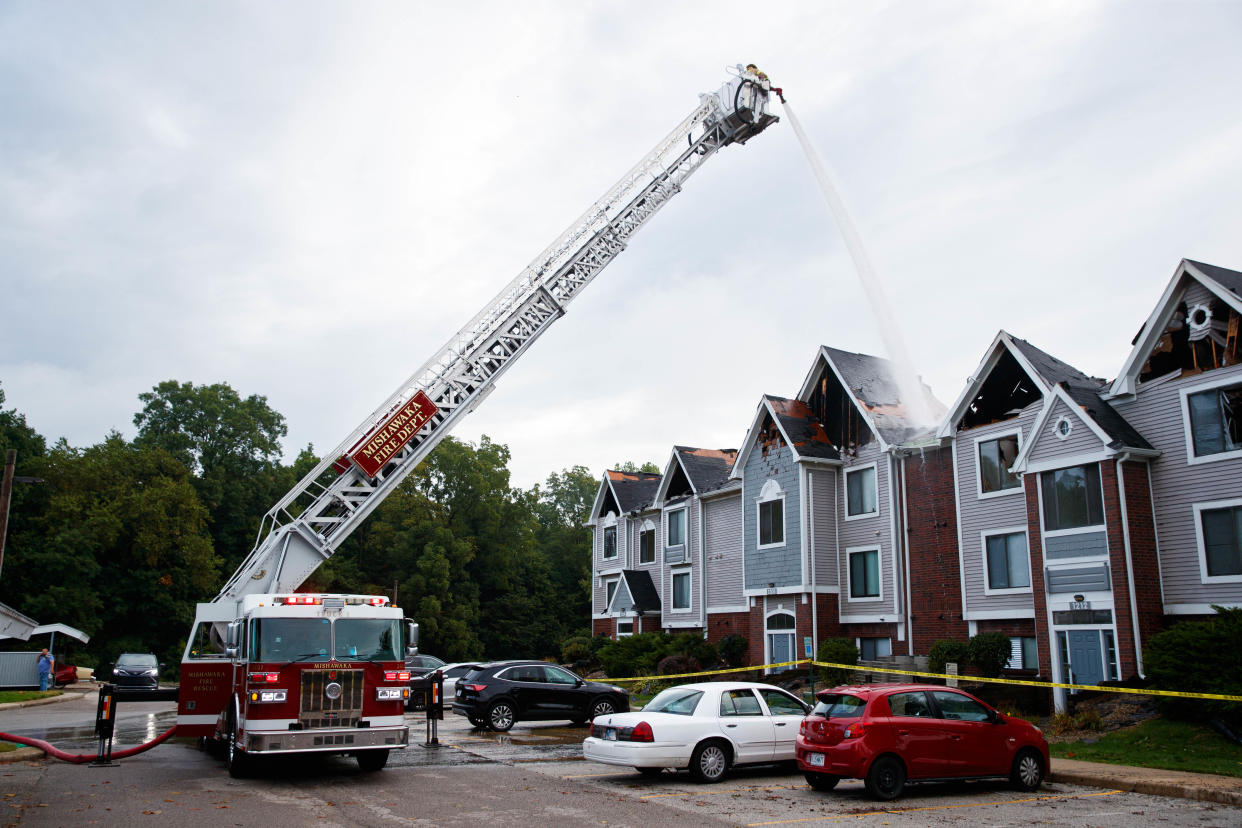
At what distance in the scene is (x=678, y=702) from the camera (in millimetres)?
13648

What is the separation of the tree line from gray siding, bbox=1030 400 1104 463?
3437cm

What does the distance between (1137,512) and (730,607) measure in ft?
53.7

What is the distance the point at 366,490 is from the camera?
19.2 meters

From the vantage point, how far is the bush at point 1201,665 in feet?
53.3

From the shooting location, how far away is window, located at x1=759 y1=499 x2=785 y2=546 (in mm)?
30625

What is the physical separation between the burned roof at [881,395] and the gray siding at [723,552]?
6932mm

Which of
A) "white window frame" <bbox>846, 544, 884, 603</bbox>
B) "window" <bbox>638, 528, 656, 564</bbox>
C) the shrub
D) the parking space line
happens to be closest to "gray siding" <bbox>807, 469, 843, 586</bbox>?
"white window frame" <bbox>846, 544, 884, 603</bbox>

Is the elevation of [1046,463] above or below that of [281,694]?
above

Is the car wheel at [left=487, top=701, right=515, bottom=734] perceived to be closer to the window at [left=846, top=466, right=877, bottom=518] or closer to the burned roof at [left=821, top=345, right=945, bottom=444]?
the window at [left=846, top=466, right=877, bottom=518]

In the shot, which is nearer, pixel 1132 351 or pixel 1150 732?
pixel 1150 732

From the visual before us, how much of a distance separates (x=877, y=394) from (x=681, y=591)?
12805 millimetres

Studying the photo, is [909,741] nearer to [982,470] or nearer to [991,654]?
[991,654]

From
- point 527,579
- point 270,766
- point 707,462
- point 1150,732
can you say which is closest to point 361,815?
point 270,766

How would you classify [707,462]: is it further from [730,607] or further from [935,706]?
[935,706]
